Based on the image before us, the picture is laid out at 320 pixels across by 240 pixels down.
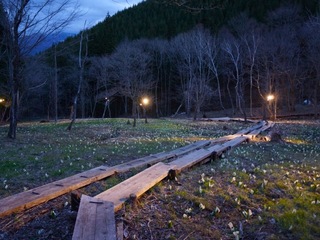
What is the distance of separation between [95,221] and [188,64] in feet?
A: 190

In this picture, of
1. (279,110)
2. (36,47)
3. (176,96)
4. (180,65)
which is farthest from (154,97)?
(36,47)

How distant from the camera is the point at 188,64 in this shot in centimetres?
6138

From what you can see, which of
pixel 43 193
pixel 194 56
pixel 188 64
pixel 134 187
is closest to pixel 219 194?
pixel 134 187

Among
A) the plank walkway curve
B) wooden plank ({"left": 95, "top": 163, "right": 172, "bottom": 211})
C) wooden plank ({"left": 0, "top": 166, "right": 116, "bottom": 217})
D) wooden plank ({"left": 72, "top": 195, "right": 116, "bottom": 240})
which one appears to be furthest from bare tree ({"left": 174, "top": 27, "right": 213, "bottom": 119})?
wooden plank ({"left": 72, "top": 195, "right": 116, "bottom": 240})

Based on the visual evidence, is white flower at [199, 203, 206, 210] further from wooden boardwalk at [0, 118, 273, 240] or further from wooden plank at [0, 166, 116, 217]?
wooden plank at [0, 166, 116, 217]

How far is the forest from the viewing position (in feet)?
166

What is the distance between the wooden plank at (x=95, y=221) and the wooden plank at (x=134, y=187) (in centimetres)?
31

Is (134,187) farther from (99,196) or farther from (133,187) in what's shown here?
(99,196)

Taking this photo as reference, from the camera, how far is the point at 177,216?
20.9ft

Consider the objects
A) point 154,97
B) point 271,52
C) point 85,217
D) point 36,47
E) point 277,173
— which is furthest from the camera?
point 154,97

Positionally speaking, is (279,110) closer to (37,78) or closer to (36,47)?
(37,78)

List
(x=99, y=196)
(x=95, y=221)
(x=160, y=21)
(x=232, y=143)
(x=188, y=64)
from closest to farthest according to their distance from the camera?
(x=95, y=221) → (x=99, y=196) → (x=232, y=143) → (x=188, y=64) → (x=160, y=21)

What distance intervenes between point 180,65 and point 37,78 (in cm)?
2720

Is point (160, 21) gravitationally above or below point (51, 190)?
above
